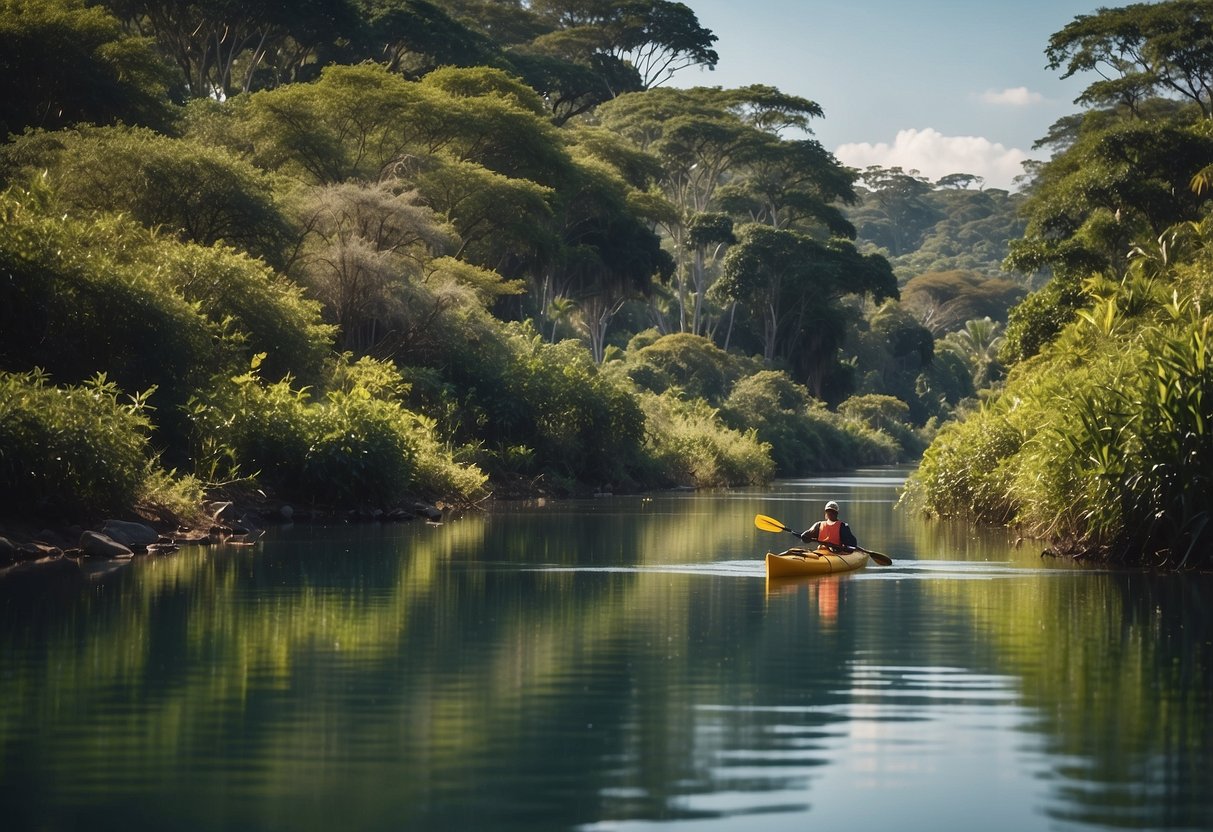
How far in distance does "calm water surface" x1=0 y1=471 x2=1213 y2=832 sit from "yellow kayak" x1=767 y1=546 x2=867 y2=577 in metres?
0.39

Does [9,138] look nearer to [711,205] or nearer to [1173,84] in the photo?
[1173,84]

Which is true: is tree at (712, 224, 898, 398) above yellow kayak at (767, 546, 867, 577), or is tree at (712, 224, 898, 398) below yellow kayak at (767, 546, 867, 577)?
above

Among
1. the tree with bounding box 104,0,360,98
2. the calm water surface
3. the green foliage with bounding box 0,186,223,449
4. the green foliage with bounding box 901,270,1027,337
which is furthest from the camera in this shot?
the green foliage with bounding box 901,270,1027,337

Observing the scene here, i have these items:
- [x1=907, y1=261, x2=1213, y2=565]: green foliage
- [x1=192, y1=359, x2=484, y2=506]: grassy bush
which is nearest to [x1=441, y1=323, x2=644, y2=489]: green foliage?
[x1=192, y1=359, x2=484, y2=506]: grassy bush

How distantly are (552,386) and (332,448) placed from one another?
1628 cm

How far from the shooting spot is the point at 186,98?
58.2m

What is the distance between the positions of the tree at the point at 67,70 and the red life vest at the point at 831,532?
26.3m

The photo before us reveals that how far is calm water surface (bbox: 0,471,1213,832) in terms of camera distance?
8.89m

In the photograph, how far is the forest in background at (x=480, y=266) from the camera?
91.8 ft

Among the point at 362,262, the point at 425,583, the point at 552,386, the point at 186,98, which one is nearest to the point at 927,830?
the point at 425,583

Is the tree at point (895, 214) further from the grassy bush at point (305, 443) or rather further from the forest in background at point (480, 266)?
the grassy bush at point (305, 443)

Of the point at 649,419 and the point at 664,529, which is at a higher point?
the point at 649,419

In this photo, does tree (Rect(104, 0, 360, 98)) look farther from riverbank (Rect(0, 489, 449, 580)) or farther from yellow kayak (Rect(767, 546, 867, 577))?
yellow kayak (Rect(767, 546, 867, 577))

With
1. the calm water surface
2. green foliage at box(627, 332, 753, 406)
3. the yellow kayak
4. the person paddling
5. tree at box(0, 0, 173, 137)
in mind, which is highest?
tree at box(0, 0, 173, 137)
